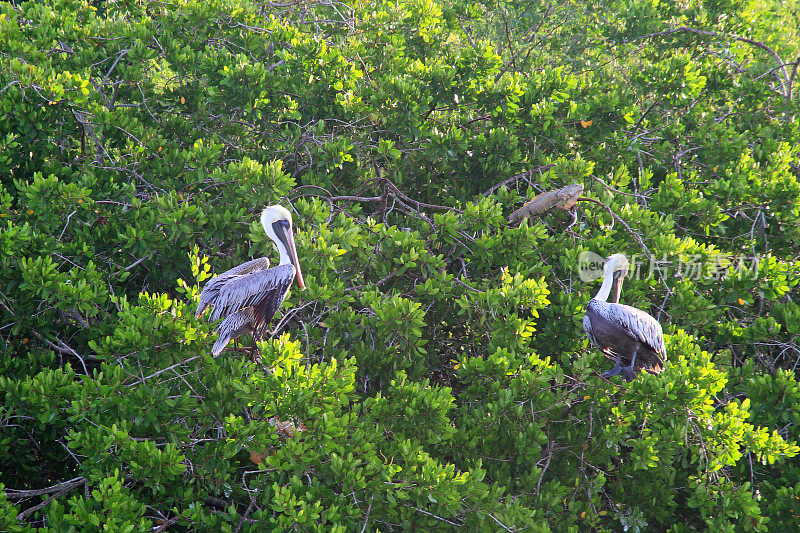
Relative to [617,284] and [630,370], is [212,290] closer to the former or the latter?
[617,284]

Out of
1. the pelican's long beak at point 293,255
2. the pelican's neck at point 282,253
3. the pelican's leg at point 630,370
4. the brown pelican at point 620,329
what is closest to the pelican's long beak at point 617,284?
the brown pelican at point 620,329

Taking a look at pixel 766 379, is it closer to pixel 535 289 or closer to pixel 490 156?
pixel 535 289

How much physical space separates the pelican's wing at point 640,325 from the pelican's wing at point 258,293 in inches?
91.6

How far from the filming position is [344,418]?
3.25 m

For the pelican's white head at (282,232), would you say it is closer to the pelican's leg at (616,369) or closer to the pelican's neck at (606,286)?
the pelican's neck at (606,286)

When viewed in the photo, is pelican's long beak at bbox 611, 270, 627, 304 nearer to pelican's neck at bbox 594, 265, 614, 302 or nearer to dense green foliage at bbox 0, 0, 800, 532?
pelican's neck at bbox 594, 265, 614, 302

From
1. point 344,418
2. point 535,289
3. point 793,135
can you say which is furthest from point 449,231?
point 793,135

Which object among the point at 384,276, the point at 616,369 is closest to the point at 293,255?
the point at 384,276

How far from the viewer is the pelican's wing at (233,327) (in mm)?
3596

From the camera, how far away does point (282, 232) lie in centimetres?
405

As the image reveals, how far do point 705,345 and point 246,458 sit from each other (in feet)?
12.4

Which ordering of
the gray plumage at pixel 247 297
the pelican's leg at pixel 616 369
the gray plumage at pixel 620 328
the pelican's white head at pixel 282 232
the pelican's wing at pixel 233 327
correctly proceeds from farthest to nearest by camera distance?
the pelican's leg at pixel 616 369, the gray plumage at pixel 620 328, the pelican's white head at pixel 282 232, the gray plumage at pixel 247 297, the pelican's wing at pixel 233 327

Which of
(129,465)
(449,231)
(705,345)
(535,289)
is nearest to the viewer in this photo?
(129,465)

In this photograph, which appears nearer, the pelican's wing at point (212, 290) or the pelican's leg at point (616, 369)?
the pelican's wing at point (212, 290)
